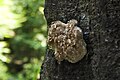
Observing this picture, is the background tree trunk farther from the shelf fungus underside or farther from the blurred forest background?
the blurred forest background

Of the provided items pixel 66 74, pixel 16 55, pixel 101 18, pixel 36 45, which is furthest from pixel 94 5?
pixel 16 55

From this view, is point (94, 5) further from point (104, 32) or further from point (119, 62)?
point (119, 62)

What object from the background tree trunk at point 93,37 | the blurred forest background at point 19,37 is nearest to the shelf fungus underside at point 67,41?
the background tree trunk at point 93,37

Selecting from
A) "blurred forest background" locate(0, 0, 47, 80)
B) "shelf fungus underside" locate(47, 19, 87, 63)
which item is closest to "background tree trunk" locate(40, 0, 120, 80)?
"shelf fungus underside" locate(47, 19, 87, 63)

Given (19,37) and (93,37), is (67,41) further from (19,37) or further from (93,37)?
(19,37)

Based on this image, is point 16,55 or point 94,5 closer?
point 94,5

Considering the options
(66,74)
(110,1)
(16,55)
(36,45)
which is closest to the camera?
(110,1)
